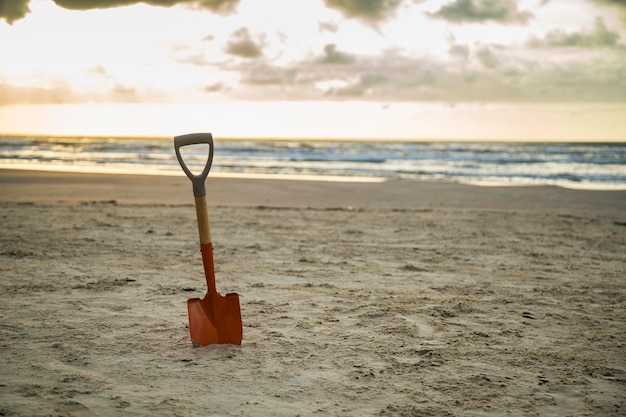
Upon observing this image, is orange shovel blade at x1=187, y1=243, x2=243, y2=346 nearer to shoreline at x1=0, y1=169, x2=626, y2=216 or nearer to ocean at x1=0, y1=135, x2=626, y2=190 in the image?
shoreline at x1=0, y1=169, x2=626, y2=216

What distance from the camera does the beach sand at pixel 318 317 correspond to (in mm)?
2531

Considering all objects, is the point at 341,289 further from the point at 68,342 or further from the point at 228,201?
the point at 228,201

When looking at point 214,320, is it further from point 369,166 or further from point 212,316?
point 369,166

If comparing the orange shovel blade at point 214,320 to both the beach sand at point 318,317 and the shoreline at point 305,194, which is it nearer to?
the beach sand at point 318,317

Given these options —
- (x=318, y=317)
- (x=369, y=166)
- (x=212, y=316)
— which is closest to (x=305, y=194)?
(x=318, y=317)

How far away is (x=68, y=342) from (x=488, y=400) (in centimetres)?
230

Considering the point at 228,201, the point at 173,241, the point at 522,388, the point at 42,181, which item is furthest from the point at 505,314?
the point at 42,181

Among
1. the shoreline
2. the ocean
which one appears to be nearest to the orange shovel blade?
the shoreline

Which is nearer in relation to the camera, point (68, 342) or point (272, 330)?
point (68, 342)

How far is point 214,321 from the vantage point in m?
3.12

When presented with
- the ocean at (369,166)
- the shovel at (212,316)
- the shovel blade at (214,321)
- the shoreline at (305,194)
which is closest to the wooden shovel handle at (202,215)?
the shovel at (212,316)

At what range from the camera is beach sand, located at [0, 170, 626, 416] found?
2.53 m

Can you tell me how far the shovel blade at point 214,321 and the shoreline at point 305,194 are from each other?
6517 millimetres

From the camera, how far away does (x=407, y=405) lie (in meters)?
2.46
